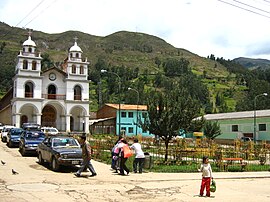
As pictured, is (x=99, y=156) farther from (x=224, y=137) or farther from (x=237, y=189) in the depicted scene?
(x=224, y=137)

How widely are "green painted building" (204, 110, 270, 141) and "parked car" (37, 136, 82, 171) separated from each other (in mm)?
39493

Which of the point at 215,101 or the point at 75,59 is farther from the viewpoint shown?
the point at 215,101

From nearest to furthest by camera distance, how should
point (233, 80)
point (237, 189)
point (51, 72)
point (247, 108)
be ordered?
point (237, 189)
point (51, 72)
point (247, 108)
point (233, 80)

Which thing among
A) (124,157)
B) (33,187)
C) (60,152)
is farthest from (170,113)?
(33,187)

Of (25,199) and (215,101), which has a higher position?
(215,101)

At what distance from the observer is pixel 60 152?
17.2 metres

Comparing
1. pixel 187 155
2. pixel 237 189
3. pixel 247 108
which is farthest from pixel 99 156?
pixel 247 108

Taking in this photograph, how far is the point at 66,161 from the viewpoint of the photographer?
667 inches

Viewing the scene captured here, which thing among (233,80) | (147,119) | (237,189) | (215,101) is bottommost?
(237,189)

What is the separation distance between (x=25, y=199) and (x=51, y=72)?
5559 cm

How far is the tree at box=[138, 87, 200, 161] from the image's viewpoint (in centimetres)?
2158

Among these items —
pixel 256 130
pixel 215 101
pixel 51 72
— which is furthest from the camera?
pixel 215 101

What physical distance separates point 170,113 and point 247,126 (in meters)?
37.3

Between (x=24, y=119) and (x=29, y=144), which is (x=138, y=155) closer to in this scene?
(x=29, y=144)
